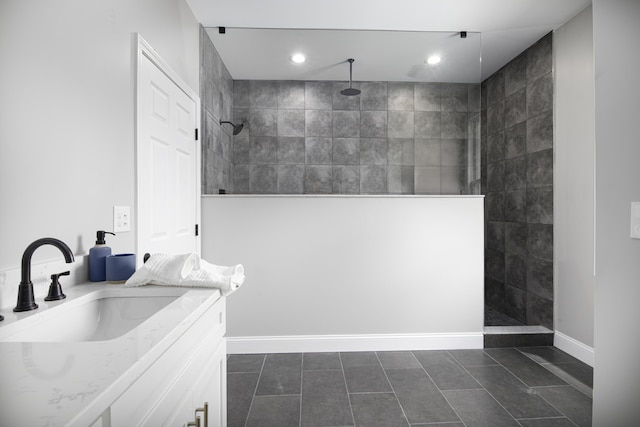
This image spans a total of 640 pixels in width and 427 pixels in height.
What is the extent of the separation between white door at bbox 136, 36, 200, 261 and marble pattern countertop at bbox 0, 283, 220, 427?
1070 millimetres

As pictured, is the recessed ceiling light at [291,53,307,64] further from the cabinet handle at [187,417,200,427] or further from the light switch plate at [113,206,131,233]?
the cabinet handle at [187,417,200,427]

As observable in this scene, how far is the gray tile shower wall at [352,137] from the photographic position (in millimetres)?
2697

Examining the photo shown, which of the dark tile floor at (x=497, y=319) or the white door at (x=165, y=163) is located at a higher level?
the white door at (x=165, y=163)

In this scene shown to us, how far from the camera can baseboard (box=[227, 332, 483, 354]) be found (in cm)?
253

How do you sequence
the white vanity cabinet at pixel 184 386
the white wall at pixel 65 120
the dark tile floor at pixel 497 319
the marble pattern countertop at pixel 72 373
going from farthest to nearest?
the dark tile floor at pixel 497 319, the white wall at pixel 65 120, the white vanity cabinet at pixel 184 386, the marble pattern countertop at pixel 72 373

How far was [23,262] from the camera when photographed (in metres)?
0.91

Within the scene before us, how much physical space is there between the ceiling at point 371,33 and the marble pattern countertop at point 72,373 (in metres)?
2.37

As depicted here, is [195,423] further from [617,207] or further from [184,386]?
[617,207]

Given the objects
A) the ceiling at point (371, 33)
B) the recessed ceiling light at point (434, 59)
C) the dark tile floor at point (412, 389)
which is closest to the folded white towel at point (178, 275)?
the dark tile floor at point (412, 389)

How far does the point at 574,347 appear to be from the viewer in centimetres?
247

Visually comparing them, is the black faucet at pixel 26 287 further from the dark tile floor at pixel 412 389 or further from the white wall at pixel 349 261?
the white wall at pixel 349 261

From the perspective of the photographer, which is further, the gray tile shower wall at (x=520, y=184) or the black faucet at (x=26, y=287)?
the gray tile shower wall at (x=520, y=184)

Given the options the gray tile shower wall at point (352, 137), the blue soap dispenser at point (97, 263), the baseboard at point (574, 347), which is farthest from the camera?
the gray tile shower wall at point (352, 137)

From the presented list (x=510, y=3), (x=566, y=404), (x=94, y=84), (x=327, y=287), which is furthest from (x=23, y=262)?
(x=510, y=3)
